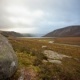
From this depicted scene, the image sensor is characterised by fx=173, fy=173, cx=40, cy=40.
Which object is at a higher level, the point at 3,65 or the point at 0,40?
the point at 0,40

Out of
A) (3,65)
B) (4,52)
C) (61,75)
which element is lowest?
(61,75)

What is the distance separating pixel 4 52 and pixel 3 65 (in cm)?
135

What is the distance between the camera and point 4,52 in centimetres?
1498

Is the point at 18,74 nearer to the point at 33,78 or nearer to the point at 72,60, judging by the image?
the point at 33,78

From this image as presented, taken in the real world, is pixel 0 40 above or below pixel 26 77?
above

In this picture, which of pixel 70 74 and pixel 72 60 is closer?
pixel 70 74

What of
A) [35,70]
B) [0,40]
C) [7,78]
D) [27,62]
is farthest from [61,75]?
[0,40]

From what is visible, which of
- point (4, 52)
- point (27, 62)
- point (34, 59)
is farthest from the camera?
point (34, 59)

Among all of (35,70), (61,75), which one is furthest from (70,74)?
(35,70)

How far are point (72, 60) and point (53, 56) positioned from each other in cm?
249

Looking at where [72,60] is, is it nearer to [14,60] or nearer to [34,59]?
[34,59]

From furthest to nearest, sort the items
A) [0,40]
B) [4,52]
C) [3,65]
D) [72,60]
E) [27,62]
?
[72,60] < [27,62] < [0,40] < [4,52] < [3,65]

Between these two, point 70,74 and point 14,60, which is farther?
point 70,74

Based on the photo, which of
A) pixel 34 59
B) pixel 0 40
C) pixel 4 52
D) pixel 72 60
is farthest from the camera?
pixel 72 60
